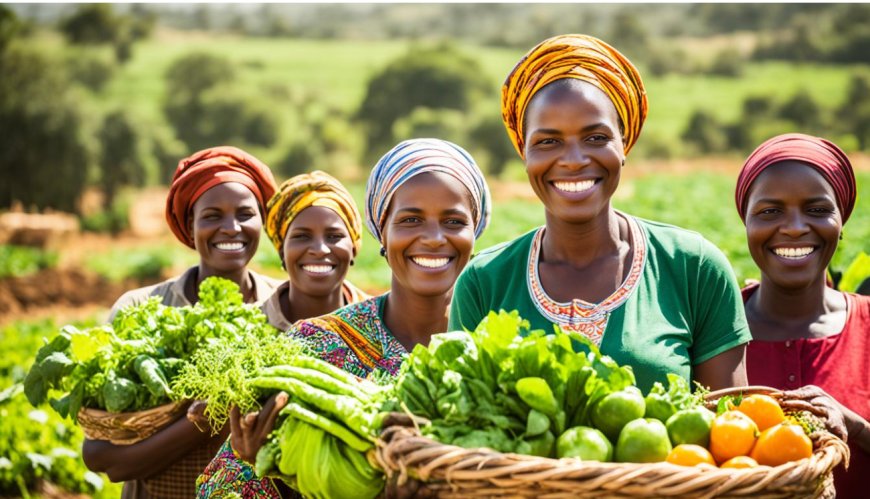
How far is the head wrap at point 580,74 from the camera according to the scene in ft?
10.7

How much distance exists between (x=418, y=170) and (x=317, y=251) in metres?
1.35

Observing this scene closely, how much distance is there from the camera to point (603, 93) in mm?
3256

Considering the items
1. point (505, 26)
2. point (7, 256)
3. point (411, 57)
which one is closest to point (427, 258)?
point (7, 256)

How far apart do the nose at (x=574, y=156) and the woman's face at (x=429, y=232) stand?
68cm

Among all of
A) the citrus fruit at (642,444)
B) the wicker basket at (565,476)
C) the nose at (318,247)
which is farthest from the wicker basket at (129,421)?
the citrus fruit at (642,444)

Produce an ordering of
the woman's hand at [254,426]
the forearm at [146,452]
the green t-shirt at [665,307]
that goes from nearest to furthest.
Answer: the woman's hand at [254,426] → the green t-shirt at [665,307] → the forearm at [146,452]

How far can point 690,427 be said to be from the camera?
262 centimetres

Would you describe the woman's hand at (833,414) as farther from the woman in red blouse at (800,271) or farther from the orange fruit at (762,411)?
the woman in red blouse at (800,271)

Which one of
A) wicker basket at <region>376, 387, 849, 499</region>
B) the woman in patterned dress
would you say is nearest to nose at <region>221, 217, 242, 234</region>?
the woman in patterned dress

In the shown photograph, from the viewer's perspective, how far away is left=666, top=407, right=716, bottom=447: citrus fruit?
8.57 feet

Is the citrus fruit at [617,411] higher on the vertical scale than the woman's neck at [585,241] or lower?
lower

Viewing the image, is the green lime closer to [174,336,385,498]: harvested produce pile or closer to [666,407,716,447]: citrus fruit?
[666,407,716,447]: citrus fruit

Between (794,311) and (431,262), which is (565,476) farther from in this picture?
(794,311)

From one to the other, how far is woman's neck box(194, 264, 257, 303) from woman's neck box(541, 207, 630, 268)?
2.39m
